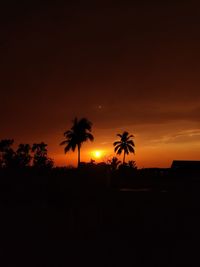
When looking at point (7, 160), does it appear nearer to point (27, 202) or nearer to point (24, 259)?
point (27, 202)

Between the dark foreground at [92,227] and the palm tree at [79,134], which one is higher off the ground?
the palm tree at [79,134]

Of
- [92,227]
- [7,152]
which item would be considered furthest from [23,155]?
[92,227]

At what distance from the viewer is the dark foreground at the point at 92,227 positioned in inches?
450

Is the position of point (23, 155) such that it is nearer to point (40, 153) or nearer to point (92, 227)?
point (40, 153)

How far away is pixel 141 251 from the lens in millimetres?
12117

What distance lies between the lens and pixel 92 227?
591 inches

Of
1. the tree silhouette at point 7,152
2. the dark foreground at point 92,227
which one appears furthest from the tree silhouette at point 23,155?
the dark foreground at point 92,227

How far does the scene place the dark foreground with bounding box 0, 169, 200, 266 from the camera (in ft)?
37.5

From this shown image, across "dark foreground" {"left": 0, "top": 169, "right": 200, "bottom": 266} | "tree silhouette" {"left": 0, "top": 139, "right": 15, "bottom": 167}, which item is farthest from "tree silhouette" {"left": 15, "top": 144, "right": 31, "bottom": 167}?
"dark foreground" {"left": 0, "top": 169, "right": 200, "bottom": 266}

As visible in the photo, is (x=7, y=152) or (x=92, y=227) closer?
(x=92, y=227)

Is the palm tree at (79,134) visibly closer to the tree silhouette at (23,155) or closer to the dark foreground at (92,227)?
the tree silhouette at (23,155)

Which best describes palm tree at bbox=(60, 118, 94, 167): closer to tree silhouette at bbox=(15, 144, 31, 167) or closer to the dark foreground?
tree silhouette at bbox=(15, 144, 31, 167)

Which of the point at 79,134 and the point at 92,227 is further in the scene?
the point at 79,134

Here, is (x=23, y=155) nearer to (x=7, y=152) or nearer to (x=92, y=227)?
(x=7, y=152)
